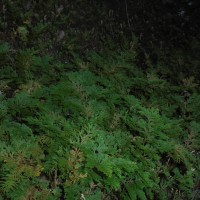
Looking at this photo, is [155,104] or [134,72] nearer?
[155,104]

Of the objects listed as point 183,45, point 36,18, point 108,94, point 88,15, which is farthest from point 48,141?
point 183,45

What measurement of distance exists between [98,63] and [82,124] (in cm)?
253

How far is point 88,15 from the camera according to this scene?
819cm

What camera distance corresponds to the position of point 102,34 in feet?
26.2

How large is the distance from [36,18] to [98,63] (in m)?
2.04

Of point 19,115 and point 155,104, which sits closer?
point 19,115

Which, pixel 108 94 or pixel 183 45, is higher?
pixel 108 94

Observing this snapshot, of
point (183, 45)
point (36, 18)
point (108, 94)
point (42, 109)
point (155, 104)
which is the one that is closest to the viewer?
point (42, 109)

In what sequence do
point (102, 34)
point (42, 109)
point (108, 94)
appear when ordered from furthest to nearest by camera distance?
point (102, 34), point (108, 94), point (42, 109)

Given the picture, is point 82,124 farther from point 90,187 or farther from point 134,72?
point 134,72

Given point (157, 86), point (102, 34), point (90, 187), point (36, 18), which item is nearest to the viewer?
point (90, 187)

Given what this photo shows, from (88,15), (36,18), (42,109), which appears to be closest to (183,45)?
(88,15)

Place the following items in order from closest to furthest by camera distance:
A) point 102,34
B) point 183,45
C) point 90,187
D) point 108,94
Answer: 1. point 90,187
2. point 108,94
3. point 102,34
4. point 183,45

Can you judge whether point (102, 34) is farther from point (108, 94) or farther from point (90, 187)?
point (90, 187)
